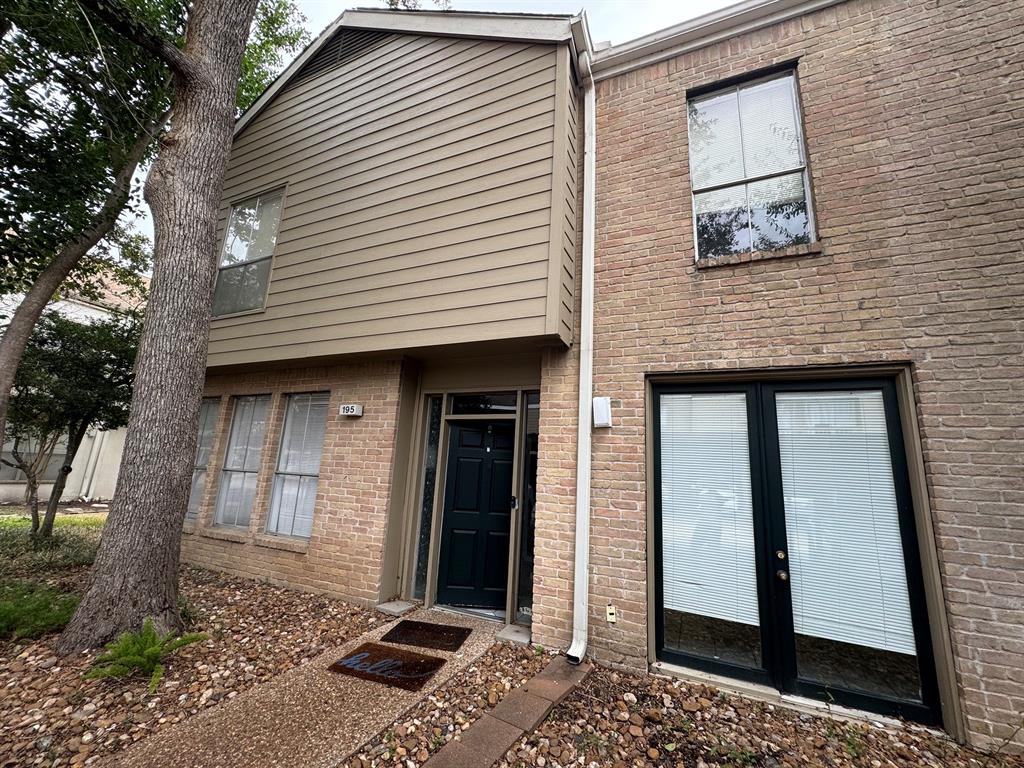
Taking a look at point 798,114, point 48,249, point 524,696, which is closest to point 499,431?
point 524,696

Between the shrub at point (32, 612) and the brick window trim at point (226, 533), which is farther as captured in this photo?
the brick window trim at point (226, 533)

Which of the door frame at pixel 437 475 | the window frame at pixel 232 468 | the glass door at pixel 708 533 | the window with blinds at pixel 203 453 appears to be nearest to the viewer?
the glass door at pixel 708 533

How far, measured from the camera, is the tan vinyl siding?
392cm

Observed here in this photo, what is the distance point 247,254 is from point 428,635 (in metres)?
5.83

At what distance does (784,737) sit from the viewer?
2557mm

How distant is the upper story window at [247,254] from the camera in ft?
19.6

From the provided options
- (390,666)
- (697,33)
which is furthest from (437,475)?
(697,33)

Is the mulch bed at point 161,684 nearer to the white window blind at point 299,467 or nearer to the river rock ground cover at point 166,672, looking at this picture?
the river rock ground cover at point 166,672

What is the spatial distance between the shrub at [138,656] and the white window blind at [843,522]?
4499mm

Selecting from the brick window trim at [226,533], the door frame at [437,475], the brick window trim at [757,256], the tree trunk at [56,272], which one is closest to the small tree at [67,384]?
the tree trunk at [56,272]

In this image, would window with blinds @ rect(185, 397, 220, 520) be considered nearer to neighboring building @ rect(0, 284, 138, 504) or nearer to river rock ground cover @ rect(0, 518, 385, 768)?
river rock ground cover @ rect(0, 518, 385, 768)

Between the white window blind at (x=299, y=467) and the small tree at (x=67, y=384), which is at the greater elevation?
the small tree at (x=67, y=384)

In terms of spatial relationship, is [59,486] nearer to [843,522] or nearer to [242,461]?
[242,461]

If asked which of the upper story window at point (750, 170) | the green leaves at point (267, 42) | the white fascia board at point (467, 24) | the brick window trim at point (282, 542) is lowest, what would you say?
the brick window trim at point (282, 542)
